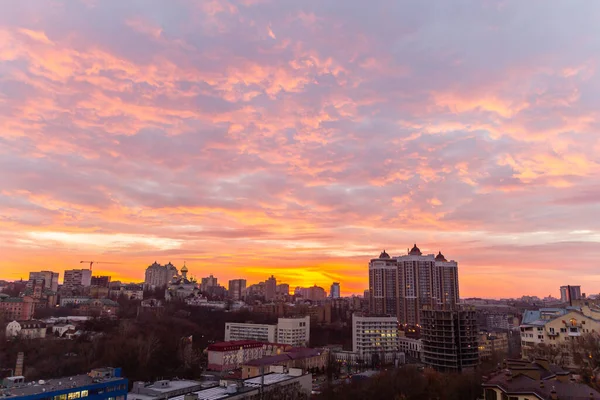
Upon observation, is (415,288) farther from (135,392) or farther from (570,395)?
(570,395)

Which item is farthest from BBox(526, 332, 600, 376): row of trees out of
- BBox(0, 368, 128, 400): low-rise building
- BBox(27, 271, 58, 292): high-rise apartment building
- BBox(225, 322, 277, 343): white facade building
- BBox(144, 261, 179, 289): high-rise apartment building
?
BBox(144, 261, 179, 289): high-rise apartment building

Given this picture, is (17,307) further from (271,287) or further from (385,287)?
(271,287)

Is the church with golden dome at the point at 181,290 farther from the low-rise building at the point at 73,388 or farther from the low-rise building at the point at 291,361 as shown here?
the low-rise building at the point at 73,388

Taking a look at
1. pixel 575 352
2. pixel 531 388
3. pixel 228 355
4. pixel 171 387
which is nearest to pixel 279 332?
pixel 228 355

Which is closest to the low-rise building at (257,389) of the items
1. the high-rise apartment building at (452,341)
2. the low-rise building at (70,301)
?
the high-rise apartment building at (452,341)

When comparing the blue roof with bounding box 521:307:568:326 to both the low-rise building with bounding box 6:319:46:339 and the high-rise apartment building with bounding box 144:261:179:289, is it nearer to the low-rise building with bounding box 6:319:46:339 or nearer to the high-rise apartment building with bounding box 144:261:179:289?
the low-rise building with bounding box 6:319:46:339
